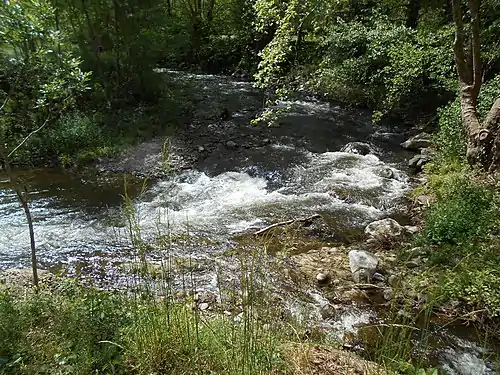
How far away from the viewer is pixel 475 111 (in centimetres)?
678

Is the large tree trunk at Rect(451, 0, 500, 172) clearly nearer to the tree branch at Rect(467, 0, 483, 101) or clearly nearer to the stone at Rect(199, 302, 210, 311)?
the tree branch at Rect(467, 0, 483, 101)

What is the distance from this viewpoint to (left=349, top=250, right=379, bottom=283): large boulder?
480cm

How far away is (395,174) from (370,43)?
6.19m

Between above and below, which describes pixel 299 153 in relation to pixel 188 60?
below

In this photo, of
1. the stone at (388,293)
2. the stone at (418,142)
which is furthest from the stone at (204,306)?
the stone at (418,142)

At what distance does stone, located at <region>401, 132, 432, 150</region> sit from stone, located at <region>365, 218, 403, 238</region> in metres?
4.23

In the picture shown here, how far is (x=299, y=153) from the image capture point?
9.74 metres

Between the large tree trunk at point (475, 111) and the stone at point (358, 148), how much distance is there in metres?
2.94

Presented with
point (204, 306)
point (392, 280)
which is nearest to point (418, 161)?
point (392, 280)

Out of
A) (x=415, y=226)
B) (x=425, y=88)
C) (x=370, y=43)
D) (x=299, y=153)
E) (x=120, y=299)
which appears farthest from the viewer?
(x=370, y=43)

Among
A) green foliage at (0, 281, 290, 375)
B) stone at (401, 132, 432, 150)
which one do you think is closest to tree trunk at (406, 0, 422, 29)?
stone at (401, 132, 432, 150)

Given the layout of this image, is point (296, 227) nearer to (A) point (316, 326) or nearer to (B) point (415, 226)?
(B) point (415, 226)

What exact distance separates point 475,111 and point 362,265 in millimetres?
3920

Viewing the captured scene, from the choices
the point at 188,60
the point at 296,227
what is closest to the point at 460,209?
the point at 296,227
